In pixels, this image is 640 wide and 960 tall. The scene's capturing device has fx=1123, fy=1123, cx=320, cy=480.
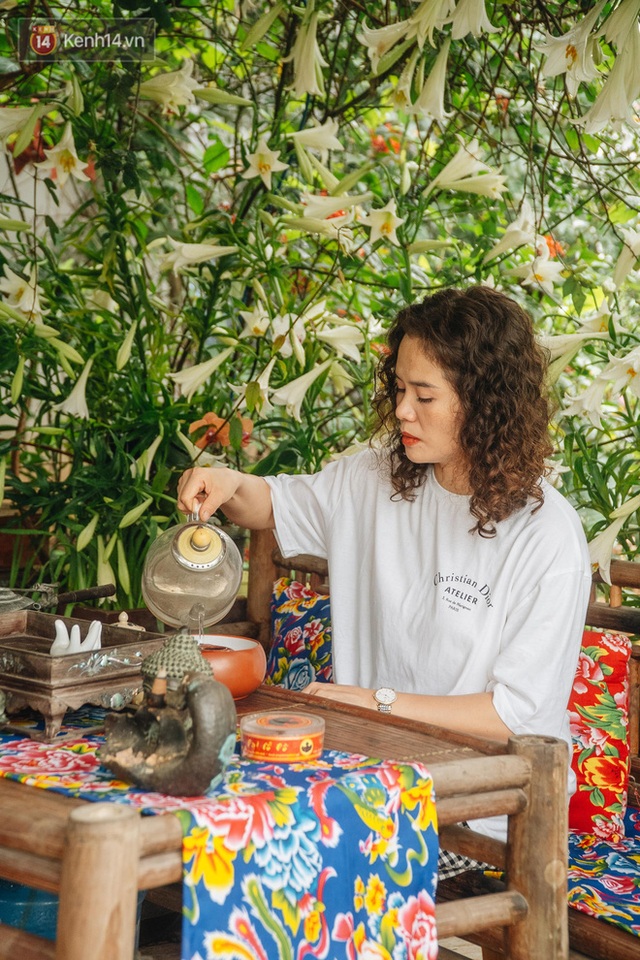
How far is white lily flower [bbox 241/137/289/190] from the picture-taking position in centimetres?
261

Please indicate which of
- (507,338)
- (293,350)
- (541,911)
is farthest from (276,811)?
(293,350)

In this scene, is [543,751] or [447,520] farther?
[447,520]

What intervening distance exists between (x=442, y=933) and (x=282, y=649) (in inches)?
45.5

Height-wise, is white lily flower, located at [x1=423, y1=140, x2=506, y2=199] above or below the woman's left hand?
above

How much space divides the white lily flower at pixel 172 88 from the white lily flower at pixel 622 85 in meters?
1.17

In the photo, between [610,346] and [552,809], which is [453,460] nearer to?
[610,346]

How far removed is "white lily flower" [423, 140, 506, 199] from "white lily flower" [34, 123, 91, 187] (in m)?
0.81

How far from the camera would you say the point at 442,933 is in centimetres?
139

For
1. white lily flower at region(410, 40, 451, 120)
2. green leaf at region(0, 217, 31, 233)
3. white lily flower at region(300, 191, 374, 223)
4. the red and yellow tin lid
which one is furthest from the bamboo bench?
white lily flower at region(410, 40, 451, 120)

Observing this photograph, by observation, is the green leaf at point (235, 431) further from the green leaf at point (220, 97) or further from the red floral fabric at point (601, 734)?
the red floral fabric at point (601, 734)

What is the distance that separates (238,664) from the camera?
1695 mm

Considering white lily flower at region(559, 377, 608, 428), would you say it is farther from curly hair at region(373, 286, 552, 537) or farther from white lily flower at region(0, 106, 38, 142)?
white lily flower at region(0, 106, 38, 142)

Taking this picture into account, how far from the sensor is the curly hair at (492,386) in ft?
6.58
